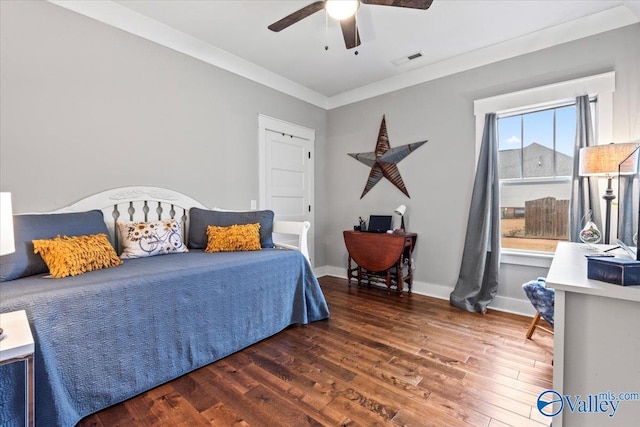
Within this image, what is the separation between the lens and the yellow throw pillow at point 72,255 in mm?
1625

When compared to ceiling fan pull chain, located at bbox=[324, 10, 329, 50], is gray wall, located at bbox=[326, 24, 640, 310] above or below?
below

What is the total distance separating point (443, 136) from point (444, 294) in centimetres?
176

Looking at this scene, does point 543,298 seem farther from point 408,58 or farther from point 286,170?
point 286,170

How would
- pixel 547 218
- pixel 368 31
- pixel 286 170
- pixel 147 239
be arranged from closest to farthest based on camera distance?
pixel 147 239 → pixel 368 31 → pixel 547 218 → pixel 286 170

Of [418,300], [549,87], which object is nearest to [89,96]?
[418,300]

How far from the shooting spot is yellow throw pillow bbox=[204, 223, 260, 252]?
99.3 inches

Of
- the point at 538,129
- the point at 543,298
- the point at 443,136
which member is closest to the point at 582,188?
the point at 538,129

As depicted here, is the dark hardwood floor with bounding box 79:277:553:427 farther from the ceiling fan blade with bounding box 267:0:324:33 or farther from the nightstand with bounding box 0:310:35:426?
the ceiling fan blade with bounding box 267:0:324:33

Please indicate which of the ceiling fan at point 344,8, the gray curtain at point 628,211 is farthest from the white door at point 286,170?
the gray curtain at point 628,211

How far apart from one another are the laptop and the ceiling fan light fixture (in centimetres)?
222

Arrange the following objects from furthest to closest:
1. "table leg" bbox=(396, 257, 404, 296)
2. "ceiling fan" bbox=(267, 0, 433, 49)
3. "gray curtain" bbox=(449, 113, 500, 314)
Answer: "table leg" bbox=(396, 257, 404, 296) → "gray curtain" bbox=(449, 113, 500, 314) → "ceiling fan" bbox=(267, 0, 433, 49)

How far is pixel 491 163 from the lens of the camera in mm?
2818

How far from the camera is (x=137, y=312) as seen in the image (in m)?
1.56

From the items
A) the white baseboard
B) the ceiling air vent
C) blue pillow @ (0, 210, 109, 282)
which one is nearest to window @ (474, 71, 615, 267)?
the white baseboard
